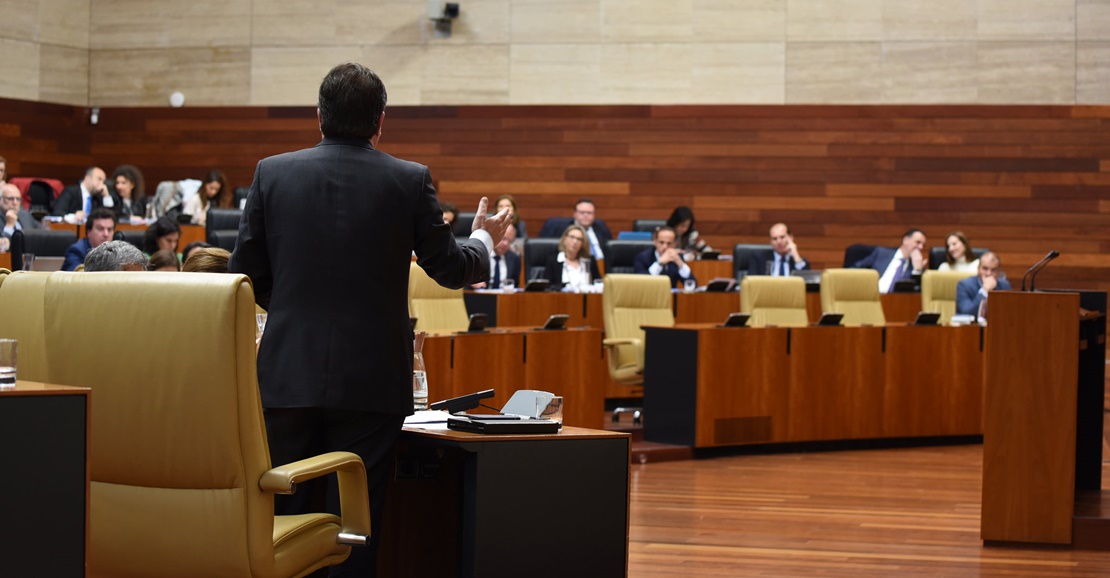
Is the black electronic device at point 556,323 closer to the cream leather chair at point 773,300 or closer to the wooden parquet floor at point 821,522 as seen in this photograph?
the wooden parquet floor at point 821,522

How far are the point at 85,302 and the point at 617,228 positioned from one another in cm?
1049

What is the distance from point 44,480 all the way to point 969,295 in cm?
775

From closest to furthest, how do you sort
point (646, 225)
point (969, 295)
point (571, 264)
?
point (969, 295) < point (571, 264) < point (646, 225)

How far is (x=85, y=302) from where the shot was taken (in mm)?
2445

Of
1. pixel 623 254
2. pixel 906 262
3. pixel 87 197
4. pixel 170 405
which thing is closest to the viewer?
pixel 170 405

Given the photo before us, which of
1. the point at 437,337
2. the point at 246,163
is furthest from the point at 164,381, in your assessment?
the point at 246,163

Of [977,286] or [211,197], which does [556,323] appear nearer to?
[977,286]

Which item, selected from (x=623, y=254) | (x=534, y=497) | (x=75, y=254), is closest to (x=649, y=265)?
(x=623, y=254)

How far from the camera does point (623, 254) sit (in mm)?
10039

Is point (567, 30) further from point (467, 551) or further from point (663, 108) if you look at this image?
point (467, 551)

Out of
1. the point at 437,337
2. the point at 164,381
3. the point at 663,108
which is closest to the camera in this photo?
the point at 164,381

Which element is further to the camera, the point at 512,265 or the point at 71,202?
the point at 71,202

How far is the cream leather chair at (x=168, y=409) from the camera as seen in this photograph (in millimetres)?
2396

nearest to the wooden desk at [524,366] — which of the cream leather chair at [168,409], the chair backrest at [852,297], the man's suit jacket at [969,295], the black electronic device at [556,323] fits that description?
the black electronic device at [556,323]
